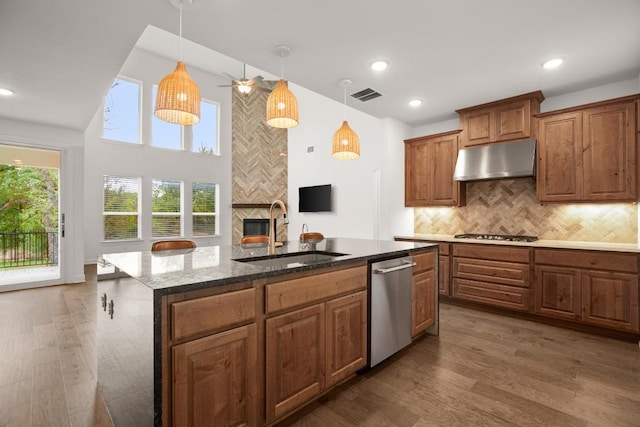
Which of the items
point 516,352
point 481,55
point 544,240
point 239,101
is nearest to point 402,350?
point 516,352

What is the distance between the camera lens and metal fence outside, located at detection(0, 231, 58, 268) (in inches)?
226

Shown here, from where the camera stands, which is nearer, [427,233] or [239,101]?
[427,233]

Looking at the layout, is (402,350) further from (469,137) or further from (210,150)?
(210,150)

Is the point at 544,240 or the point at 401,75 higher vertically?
the point at 401,75

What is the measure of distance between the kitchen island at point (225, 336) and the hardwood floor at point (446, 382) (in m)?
0.20

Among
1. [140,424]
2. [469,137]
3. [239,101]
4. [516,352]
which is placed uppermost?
[239,101]

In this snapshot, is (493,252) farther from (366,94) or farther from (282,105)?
(282,105)

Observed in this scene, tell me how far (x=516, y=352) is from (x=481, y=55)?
2.70m

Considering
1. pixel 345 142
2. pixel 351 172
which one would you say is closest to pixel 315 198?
pixel 351 172

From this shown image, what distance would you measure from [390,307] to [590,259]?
2.32m

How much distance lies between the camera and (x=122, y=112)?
6809mm

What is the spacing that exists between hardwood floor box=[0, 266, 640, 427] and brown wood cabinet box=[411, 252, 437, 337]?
199mm

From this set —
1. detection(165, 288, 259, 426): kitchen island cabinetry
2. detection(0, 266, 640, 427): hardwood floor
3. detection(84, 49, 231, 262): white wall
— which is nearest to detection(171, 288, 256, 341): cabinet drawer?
detection(165, 288, 259, 426): kitchen island cabinetry

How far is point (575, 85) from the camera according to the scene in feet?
11.7
